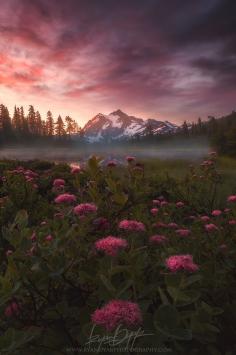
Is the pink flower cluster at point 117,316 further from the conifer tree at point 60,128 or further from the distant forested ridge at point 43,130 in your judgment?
the conifer tree at point 60,128

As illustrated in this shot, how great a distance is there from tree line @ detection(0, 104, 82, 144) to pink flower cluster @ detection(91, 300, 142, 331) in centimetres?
12131

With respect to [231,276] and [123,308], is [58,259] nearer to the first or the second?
[123,308]

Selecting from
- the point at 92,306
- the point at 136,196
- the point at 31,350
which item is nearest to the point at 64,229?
the point at 92,306

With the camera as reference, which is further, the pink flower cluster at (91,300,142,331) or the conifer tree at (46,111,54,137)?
the conifer tree at (46,111,54,137)

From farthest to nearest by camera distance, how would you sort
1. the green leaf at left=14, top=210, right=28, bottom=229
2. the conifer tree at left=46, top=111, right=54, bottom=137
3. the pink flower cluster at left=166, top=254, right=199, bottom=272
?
the conifer tree at left=46, top=111, right=54, bottom=137
the green leaf at left=14, top=210, right=28, bottom=229
the pink flower cluster at left=166, top=254, right=199, bottom=272

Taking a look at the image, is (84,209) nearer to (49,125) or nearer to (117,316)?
(117,316)

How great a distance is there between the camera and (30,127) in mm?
142000

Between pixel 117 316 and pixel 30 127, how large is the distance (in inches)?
5736

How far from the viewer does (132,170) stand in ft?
12.5

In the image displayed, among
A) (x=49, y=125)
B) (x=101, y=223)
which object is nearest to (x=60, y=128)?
(x=49, y=125)

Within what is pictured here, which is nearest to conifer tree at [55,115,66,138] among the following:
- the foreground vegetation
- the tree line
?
the tree line

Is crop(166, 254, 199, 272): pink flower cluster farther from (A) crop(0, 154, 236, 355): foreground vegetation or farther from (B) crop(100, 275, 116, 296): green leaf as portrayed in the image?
(B) crop(100, 275, 116, 296): green leaf

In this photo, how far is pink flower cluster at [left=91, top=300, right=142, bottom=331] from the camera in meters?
1.53

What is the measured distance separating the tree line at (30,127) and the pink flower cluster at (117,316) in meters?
121
